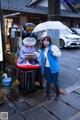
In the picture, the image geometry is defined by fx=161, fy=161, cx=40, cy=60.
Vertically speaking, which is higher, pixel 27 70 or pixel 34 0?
pixel 34 0

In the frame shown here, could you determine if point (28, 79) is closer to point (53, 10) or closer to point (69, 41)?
point (53, 10)

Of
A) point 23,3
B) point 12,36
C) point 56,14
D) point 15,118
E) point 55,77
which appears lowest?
point 15,118

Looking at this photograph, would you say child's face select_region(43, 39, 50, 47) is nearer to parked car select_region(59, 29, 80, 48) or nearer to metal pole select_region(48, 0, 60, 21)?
metal pole select_region(48, 0, 60, 21)

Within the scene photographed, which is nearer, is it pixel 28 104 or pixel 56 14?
pixel 28 104

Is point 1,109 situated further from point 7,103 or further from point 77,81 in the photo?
point 77,81

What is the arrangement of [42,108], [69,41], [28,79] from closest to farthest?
[42,108], [28,79], [69,41]

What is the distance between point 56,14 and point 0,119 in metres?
3.70

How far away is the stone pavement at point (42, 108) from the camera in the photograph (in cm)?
359

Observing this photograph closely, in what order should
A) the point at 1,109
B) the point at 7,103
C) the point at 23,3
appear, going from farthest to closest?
the point at 23,3 → the point at 7,103 → the point at 1,109

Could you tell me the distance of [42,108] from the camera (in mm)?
3904

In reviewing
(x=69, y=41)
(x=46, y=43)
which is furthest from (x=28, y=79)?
(x=69, y=41)

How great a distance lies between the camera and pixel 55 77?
13.7 feet

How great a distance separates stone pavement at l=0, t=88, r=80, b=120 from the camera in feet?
11.8

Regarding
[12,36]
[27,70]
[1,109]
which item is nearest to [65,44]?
[12,36]
